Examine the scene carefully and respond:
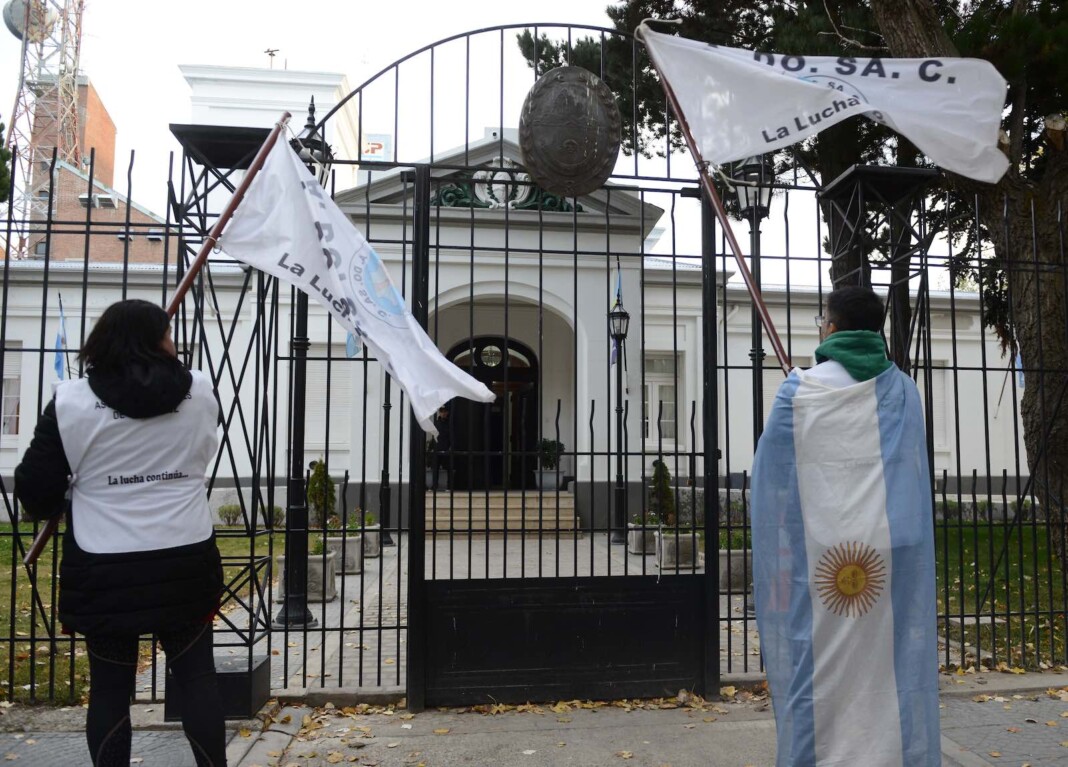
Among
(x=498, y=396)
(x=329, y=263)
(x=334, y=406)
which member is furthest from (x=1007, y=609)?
(x=498, y=396)

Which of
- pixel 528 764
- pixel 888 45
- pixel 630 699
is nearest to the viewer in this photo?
pixel 528 764

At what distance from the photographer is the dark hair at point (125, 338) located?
3.14m

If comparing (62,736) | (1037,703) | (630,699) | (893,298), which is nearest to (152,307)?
(62,736)

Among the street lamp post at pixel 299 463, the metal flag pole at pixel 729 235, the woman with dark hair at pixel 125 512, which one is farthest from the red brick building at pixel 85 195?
the woman with dark hair at pixel 125 512

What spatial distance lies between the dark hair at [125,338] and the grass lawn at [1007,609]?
447cm

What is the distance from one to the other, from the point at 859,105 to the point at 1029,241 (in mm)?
4700

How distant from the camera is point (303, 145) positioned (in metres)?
5.64

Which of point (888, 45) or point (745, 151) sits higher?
point (888, 45)

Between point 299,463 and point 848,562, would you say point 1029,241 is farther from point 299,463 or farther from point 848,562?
point 299,463

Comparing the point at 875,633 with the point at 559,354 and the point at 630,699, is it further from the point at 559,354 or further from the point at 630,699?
the point at 559,354

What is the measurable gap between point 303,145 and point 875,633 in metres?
4.49

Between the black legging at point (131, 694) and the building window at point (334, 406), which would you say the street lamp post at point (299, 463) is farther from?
the building window at point (334, 406)

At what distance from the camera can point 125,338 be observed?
3.18m

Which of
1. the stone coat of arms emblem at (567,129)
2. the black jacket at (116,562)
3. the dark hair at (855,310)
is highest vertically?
the stone coat of arms emblem at (567,129)
